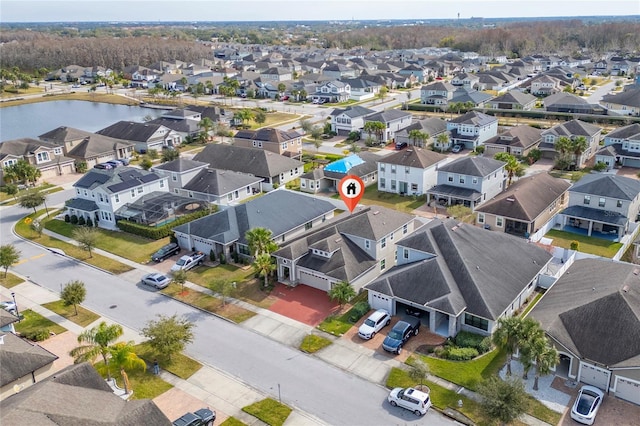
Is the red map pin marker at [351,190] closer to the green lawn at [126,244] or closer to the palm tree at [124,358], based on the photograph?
the green lawn at [126,244]

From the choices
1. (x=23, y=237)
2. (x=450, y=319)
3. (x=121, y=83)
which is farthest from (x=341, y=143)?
(x=121, y=83)

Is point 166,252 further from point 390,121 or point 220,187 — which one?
point 390,121

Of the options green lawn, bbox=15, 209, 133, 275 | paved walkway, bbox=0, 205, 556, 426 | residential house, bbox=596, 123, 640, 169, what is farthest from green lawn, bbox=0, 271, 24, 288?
residential house, bbox=596, 123, 640, 169

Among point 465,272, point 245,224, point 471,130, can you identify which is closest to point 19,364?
point 245,224

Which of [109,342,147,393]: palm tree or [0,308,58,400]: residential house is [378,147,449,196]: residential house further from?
[0,308,58,400]: residential house

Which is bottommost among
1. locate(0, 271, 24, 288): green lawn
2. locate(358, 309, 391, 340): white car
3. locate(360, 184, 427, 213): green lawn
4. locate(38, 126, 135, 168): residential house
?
locate(360, 184, 427, 213): green lawn

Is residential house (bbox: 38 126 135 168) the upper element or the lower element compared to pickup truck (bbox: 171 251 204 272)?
upper
